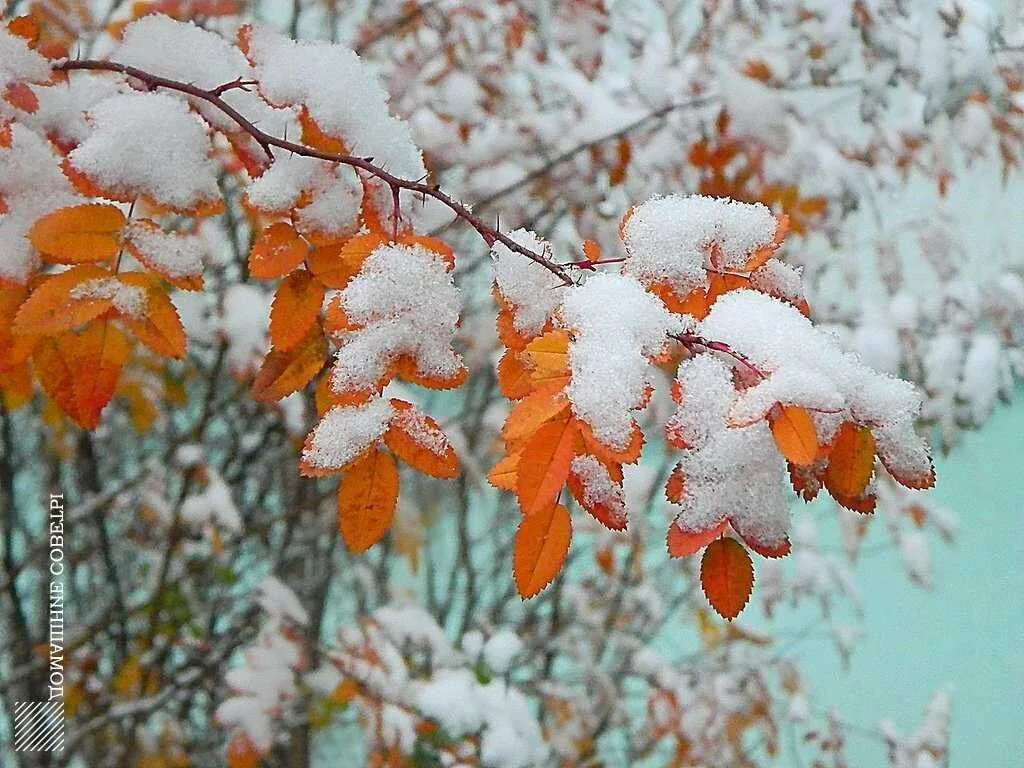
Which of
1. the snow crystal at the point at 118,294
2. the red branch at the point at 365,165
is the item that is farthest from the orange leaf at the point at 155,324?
the red branch at the point at 365,165

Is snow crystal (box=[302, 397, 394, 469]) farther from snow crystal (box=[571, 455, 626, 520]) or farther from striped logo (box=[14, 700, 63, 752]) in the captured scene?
striped logo (box=[14, 700, 63, 752])

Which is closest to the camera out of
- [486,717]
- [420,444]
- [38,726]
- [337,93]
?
[420,444]

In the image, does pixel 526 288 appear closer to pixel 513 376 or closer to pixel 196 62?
pixel 513 376

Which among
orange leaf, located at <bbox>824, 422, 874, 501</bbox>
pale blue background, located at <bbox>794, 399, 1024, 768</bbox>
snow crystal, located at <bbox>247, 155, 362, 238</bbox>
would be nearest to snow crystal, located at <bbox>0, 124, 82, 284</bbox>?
snow crystal, located at <bbox>247, 155, 362, 238</bbox>

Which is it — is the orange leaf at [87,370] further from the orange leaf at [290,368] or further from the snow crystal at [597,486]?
the snow crystal at [597,486]

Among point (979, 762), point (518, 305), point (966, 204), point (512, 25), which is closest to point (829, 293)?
point (966, 204)

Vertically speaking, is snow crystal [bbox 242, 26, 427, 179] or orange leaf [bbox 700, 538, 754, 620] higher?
snow crystal [bbox 242, 26, 427, 179]

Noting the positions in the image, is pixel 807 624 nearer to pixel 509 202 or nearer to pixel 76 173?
pixel 509 202

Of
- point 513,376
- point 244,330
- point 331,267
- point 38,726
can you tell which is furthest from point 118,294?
point 38,726
